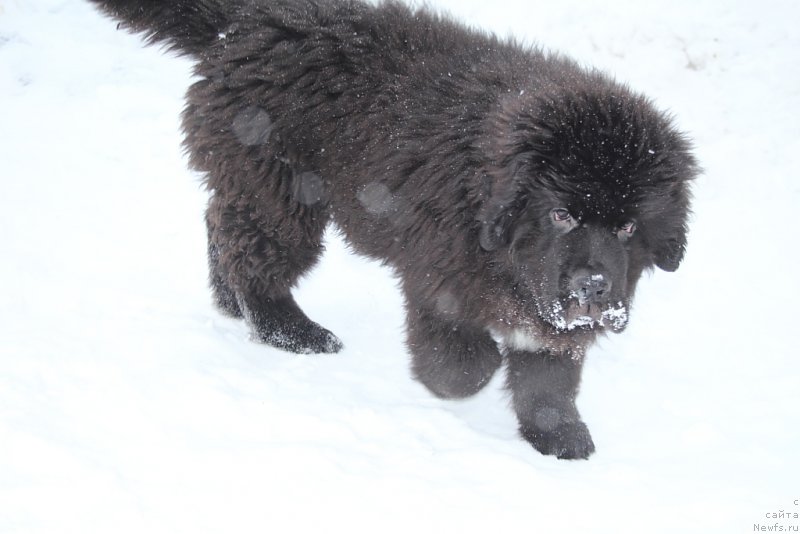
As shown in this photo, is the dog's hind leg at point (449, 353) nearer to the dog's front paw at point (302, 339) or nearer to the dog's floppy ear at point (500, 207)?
the dog's floppy ear at point (500, 207)

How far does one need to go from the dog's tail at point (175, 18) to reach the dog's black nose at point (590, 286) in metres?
2.14

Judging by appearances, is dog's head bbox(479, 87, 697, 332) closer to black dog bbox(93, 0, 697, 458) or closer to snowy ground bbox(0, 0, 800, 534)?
black dog bbox(93, 0, 697, 458)

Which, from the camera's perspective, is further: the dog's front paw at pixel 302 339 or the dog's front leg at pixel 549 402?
the dog's front paw at pixel 302 339

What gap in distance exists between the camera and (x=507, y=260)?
3.06 m

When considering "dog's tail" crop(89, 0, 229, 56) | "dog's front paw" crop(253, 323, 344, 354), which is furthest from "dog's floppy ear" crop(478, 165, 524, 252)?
"dog's tail" crop(89, 0, 229, 56)

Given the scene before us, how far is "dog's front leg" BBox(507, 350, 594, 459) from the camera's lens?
3.34 m

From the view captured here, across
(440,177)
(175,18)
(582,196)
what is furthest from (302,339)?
(582,196)

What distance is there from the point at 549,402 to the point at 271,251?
1584 millimetres

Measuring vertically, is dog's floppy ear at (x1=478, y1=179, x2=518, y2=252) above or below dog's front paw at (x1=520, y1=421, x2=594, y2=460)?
above

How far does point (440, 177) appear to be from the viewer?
318 cm

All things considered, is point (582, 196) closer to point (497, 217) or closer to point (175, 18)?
point (497, 217)

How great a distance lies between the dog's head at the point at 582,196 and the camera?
278 centimetres

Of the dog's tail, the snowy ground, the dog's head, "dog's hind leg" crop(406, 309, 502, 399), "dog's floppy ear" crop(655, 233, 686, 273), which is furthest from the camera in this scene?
the dog's tail

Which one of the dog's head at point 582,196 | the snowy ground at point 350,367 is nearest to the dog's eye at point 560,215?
the dog's head at point 582,196
